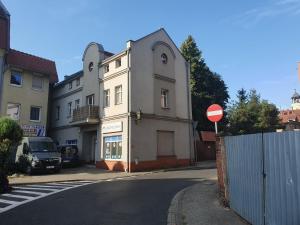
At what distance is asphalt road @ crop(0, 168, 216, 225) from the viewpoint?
8.27 meters

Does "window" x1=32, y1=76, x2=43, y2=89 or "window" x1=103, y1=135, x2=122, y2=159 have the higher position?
"window" x1=32, y1=76, x2=43, y2=89

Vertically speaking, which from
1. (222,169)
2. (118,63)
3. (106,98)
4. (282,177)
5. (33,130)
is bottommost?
(222,169)

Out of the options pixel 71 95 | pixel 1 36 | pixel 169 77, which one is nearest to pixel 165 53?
pixel 169 77

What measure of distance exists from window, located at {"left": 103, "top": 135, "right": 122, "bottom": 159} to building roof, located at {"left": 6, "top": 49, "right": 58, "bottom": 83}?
36.3ft

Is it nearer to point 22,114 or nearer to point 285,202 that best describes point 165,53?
point 22,114

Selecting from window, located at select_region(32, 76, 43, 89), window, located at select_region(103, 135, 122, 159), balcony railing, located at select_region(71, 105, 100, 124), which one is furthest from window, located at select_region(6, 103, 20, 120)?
window, located at select_region(103, 135, 122, 159)

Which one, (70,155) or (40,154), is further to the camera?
(70,155)

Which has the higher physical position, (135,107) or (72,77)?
(72,77)

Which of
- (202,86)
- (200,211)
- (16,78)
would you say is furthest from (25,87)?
(200,211)

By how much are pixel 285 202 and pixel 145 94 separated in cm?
2063

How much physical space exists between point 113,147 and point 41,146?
5381 mm

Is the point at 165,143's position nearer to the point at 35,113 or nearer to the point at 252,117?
the point at 35,113

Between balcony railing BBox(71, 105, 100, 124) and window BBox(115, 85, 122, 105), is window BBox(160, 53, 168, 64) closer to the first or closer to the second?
window BBox(115, 85, 122, 105)

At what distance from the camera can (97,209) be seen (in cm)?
973
